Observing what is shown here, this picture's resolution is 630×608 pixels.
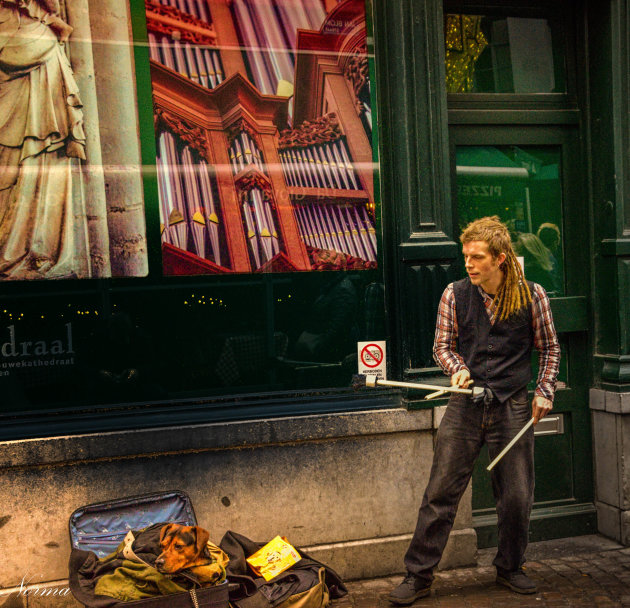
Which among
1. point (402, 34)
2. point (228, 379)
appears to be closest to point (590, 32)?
point (402, 34)

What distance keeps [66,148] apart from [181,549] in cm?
235

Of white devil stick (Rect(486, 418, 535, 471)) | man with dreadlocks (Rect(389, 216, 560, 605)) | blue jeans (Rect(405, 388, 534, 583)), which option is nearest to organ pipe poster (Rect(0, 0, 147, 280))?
man with dreadlocks (Rect(389, 216, 560, 605))

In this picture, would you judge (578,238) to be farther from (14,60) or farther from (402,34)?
(14,60)

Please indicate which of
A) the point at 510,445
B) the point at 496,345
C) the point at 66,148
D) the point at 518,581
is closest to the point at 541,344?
the point at 496,345

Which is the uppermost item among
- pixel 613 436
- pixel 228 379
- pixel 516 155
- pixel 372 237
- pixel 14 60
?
pixel 14 60

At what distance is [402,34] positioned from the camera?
4719 mm

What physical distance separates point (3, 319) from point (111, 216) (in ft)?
2.76

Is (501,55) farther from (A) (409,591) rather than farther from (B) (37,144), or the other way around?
(A) (409,591)

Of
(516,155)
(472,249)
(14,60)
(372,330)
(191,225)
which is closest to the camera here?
(472,249)

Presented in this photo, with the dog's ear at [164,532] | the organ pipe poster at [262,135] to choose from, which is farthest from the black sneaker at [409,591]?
the organ pipe poster at [262,135]

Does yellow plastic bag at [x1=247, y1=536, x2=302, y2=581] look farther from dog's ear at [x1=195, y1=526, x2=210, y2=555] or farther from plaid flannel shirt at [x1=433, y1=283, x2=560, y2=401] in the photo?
plaid flannel shirt at [x1=433, y1=283, x2=560, y2=401]

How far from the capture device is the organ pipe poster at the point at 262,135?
14.8 feet

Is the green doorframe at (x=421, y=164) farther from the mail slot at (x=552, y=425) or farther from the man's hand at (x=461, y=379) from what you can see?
the man's hand at (x=461, y=379)

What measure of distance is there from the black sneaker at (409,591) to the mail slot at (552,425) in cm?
156
